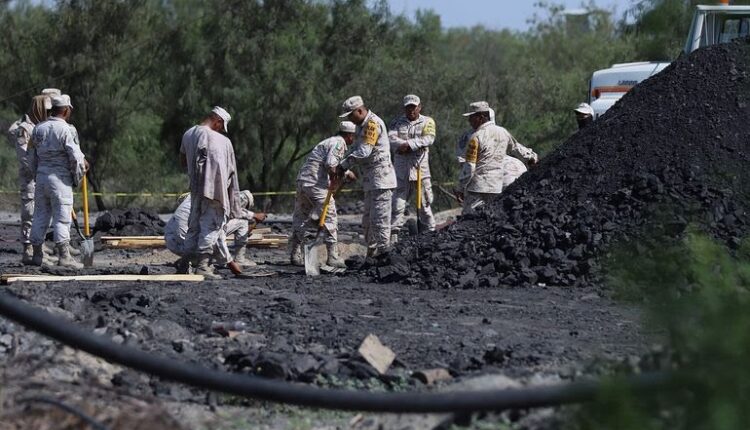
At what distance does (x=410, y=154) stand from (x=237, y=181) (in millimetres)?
3930

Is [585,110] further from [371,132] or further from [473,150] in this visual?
[371,132]

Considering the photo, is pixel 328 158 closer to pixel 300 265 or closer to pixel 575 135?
→ pixel 300 265

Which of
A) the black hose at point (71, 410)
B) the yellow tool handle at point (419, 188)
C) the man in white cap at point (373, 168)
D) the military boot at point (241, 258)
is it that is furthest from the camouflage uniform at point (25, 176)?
the black hose at point (71, 410)

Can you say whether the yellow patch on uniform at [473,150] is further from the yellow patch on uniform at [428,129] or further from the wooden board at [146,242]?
the wooden board at [146,242]

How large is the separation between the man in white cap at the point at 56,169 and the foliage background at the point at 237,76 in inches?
681

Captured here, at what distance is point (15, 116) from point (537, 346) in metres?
28.1

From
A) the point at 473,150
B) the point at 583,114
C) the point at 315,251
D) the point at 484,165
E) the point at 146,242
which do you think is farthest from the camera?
the point at 146,242

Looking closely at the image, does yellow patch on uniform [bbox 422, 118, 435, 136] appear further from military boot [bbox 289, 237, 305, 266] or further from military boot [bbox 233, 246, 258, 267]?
military boot [bbox 233, 246, 258, 267]

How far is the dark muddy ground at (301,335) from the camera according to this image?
636 centimetres

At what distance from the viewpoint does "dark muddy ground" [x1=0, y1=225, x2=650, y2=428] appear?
20.9ft

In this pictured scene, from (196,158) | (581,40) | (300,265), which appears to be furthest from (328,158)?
(581,40)

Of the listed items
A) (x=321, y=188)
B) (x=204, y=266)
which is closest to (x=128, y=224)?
(x=321, y=188)

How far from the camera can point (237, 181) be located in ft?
40.6

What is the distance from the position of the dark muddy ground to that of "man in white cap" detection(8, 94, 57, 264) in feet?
10.8
